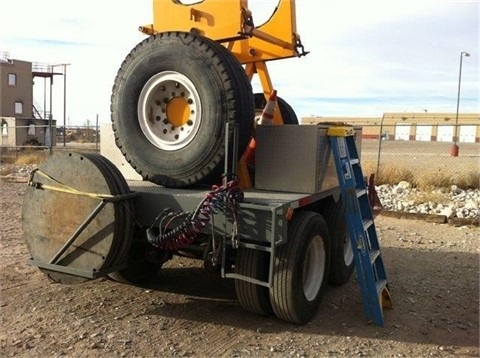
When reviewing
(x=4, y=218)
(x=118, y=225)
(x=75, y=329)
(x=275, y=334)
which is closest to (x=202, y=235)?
(x=118, y=225)

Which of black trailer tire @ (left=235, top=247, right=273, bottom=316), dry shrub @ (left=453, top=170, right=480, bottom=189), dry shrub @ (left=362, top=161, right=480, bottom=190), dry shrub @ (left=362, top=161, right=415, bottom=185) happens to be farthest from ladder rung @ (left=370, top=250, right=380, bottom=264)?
dry shrub @ (left=453, top=170, right=480, bottom=189)

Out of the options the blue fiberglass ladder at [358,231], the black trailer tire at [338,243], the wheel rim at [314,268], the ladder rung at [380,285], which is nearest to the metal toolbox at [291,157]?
the blue fiberglass ladder at [358,231]

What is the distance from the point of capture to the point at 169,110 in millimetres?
4488

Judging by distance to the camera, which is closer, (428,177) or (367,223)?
(367,223)

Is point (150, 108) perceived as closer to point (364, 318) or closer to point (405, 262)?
point (364, 318)

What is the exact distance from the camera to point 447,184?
12734 mm

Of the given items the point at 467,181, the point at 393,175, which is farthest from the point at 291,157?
the point at 467,181

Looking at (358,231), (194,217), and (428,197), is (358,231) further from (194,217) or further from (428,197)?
(428,197)

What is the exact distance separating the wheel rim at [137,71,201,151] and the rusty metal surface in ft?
2.21

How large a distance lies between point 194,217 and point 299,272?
3.28 ft

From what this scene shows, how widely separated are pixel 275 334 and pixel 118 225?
153 centimetres

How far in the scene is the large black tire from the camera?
4.09m

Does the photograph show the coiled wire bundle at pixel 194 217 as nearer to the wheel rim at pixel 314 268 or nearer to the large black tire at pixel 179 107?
the large black tire at pixel 179 107

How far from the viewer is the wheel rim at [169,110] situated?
14.0 feet
